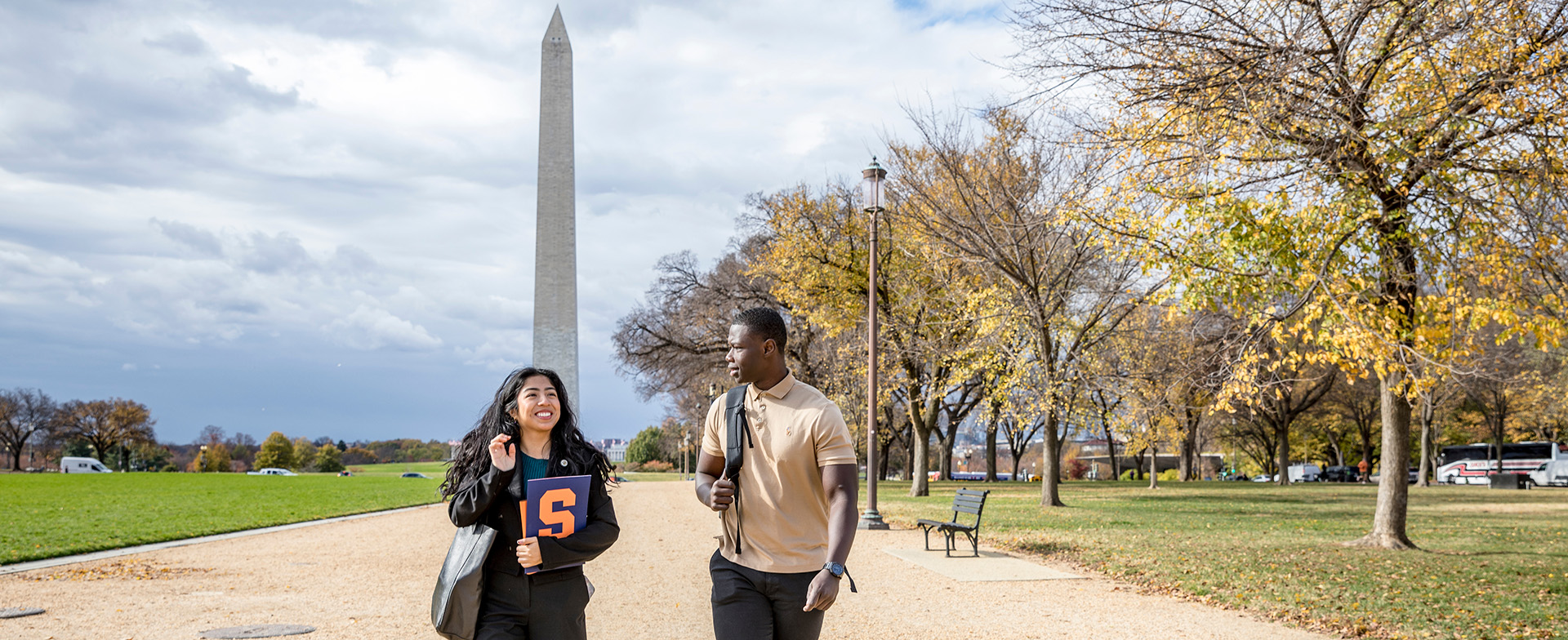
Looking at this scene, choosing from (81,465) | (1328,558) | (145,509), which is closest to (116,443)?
(81,465)

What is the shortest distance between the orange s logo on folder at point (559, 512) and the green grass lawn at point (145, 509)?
1233 cm

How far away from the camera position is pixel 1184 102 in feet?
34.7

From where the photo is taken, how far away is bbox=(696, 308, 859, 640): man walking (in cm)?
358

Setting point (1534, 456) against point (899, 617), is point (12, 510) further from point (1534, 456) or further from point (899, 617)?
point (1534, 456)

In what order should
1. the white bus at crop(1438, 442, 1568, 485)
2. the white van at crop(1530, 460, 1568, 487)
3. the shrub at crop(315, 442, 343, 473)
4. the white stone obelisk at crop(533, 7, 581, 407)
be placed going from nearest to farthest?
the white stone obelisk at crop(533, 7, 581, 407)
the white van at crop(1530, 460, 1568, 487)
the white bus at crop(1438, 442, 1568, 485)
the shrub at crop(315, 442, 343, 473)

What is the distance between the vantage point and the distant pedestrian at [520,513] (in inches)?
139

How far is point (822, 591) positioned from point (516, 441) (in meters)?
1.25

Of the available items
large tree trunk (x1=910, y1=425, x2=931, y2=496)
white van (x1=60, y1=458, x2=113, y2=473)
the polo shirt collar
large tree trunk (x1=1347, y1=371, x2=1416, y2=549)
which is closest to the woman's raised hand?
the polo shirt collar

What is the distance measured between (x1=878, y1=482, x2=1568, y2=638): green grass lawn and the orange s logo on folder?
22.3 ft

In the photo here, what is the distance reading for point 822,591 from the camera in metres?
3.42

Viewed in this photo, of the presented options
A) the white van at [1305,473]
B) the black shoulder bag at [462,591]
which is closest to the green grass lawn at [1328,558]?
the black shoulder bag at [462,591]

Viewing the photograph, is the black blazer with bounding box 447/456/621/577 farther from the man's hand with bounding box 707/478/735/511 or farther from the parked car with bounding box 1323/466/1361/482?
the parked car with bounding box 1323/466/1361/482

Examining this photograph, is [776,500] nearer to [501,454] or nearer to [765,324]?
[765,324]

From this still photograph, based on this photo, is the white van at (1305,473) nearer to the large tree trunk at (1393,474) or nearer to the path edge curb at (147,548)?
the large tree trunk at (1393,474)
